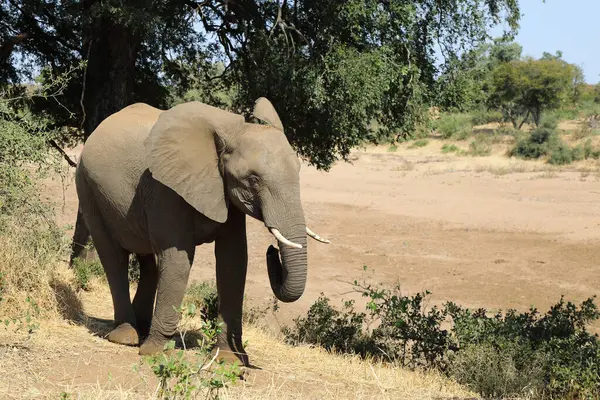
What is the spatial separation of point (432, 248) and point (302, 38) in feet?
42.7

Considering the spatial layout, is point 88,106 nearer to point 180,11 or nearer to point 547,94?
point 180,11

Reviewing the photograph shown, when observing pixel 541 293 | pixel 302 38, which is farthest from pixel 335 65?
pixel 541 293

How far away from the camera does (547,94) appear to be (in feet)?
170

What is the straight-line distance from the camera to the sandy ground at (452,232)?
62.5 ft

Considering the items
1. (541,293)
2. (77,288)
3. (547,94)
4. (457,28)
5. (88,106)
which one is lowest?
(541,293)

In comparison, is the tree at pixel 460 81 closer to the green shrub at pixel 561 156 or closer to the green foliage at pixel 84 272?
the green foliage at pixel 84 272

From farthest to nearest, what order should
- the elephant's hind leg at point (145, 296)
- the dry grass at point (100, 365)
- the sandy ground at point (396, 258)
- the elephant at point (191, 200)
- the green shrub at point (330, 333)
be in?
the green shrub at point (330, 333) < the elephant's hind leg at point (145, 296) < the sandy ground at point (396, 258) < the elephant at point (191, 200) < the dry grass at point (100, 365)

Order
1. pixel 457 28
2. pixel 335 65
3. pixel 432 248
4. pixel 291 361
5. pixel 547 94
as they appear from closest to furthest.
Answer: pixel 291 361 < pixel 335 65 < pixel 457 28 < pixel 432 248 < pixel 547 94

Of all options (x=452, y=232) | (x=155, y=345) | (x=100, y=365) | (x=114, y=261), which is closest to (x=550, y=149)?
(x=452, y=232)

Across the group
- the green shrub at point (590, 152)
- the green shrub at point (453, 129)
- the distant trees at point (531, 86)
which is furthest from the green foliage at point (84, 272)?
the distant trees at point (531, 86)

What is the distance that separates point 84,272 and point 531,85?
4434 centimetres

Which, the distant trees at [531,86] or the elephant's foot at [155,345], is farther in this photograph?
the distant trees at [531,86]

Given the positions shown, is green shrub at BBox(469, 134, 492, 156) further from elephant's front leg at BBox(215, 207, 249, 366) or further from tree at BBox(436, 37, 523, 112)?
elephant's front leg at BBox(215, 207, 249, 366)

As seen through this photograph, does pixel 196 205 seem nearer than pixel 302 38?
Yes
